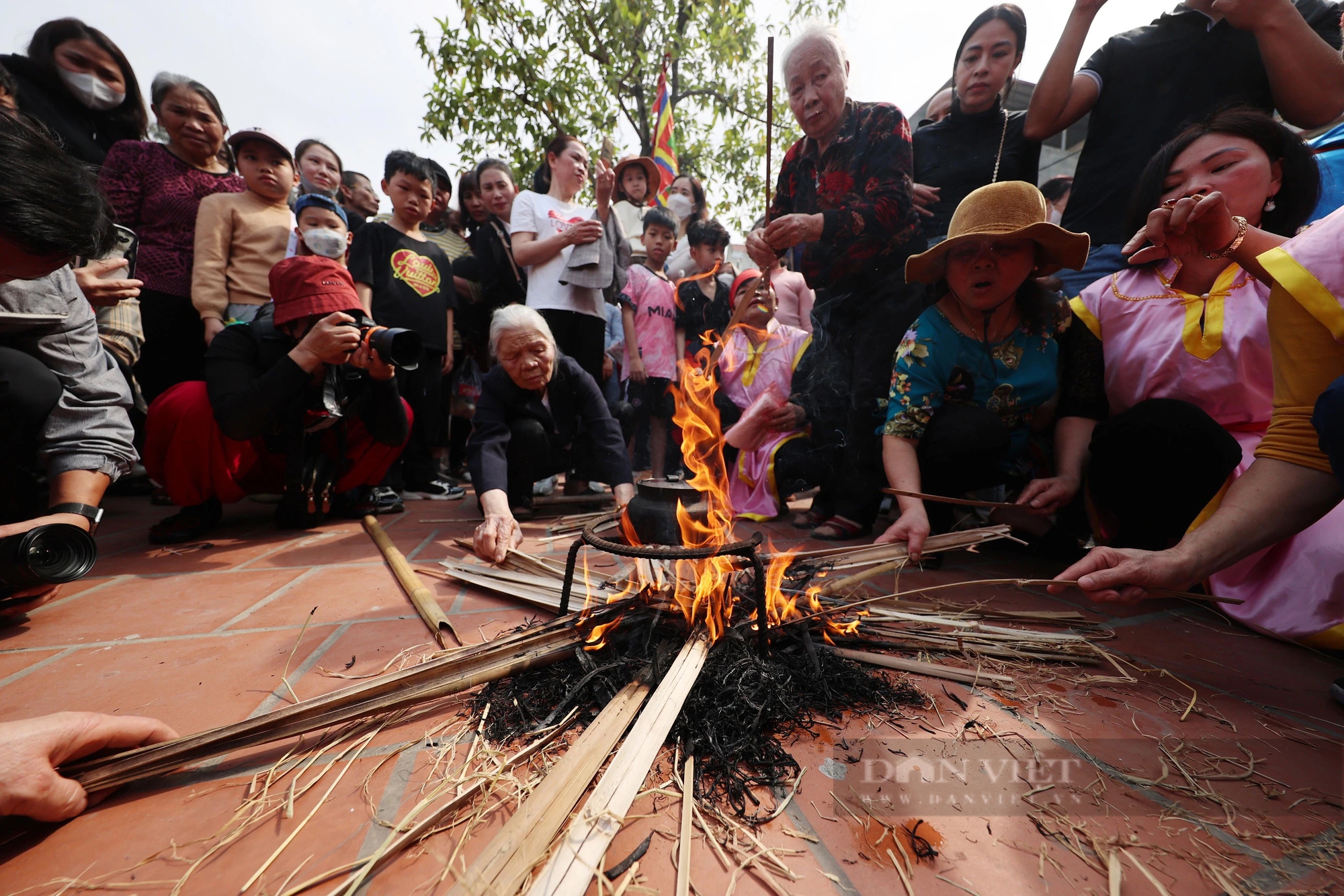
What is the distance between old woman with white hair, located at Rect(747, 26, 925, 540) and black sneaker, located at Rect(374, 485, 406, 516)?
3080 mm

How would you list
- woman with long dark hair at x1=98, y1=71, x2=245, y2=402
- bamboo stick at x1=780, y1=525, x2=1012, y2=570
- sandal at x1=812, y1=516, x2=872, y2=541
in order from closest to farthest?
1. bamboo stick at x1=780, y1=525, x2=1012, y2=570
2. sandal at x1=812, y1=516, x2=872, y2=541
3. woman with long dark hair at x1=98, y1=71, x2=245, y2=402

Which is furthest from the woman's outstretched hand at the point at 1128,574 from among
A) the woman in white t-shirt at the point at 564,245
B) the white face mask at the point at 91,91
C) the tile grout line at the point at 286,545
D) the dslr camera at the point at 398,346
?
the white face mask at the point at 91,91

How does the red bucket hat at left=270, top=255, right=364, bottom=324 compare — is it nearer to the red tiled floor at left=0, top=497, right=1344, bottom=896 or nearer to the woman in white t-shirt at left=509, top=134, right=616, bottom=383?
the red tiled floor at left=0, top=497, right=1344, bottom=896

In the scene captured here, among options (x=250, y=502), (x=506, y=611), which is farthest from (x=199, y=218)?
(x=506, y=611)

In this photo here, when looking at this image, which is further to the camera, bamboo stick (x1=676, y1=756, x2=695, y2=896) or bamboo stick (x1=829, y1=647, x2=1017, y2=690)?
bamboo stick (x1=829, y1=647, x2=1017, y2=690)

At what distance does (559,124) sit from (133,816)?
11.5 m

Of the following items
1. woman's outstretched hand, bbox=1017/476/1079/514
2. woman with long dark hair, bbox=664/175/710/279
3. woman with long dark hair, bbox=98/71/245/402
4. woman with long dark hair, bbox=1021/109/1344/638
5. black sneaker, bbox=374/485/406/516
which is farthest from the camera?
woman with long dark hair, bbox=664/175/710/279

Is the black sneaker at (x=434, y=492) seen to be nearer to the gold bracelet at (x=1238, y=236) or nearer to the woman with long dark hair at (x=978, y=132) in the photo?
the woman with long dark hair at (x=978, y=132)

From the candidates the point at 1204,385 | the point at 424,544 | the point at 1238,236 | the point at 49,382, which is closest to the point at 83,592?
the point at 49,382

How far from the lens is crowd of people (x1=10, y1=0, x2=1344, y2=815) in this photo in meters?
1.81

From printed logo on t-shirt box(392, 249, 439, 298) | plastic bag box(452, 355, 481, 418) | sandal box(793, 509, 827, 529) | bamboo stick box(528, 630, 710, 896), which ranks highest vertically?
printed logo on t-shirt box(392, 249, 439, 298)

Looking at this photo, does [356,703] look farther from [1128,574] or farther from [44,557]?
[1128,574]

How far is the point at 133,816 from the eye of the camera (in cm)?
113

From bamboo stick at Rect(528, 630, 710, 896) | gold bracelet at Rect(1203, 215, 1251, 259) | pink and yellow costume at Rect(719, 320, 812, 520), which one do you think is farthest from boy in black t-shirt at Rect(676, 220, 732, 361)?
bamboo stick at Rect(528, 630, 710, 896)
